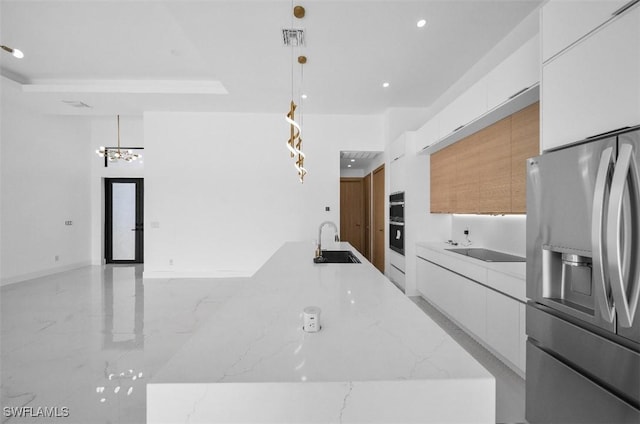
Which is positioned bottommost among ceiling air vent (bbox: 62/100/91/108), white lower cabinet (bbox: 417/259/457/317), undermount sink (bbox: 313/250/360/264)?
white lower cabinet (bbox: 417/259/457/317)

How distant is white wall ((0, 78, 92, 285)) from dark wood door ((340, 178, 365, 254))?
6.21 meters

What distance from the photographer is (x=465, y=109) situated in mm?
2850

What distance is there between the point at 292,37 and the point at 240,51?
0.74 metres

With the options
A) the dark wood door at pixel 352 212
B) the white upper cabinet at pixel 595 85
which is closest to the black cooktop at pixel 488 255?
the white upper cabinet at pixel 595 85

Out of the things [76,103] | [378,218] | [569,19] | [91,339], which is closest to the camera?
[569,19]

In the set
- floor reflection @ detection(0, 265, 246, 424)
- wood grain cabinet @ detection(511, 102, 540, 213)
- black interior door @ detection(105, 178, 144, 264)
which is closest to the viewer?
floor reflection @ detection(0, 265, 246, 424)

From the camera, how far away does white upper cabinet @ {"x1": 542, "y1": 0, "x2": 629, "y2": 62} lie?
1.28m

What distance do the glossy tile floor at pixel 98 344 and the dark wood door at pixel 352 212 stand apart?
3.50 m

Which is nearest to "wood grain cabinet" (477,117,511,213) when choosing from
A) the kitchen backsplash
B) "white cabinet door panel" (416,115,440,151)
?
the kitchen backsplash

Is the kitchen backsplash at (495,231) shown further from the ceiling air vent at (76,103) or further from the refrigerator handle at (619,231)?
the ceiling air vent at (76,103)

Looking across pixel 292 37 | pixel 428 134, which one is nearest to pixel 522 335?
pixel 428 134

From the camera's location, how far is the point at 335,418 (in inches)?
28.4

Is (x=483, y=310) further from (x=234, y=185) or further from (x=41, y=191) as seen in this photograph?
(x=41, y=191)

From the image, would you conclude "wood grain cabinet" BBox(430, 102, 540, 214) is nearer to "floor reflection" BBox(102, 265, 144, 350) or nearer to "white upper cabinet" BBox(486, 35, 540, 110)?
"white upper cabinet" BBox(486, 35, 540, 110)
